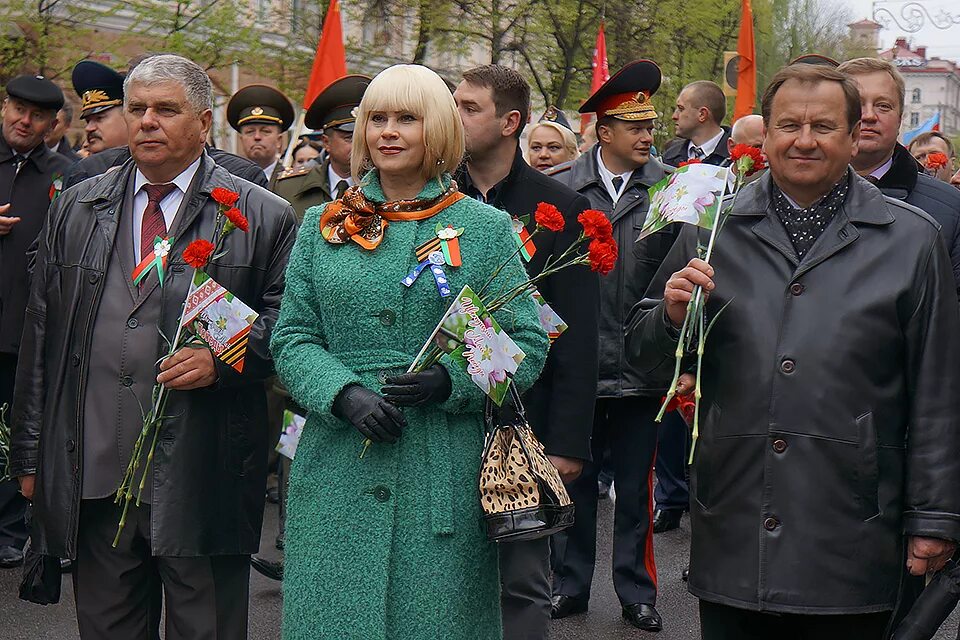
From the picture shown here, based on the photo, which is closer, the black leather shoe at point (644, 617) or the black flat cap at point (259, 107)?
the black leather shoe at point (644, 617)

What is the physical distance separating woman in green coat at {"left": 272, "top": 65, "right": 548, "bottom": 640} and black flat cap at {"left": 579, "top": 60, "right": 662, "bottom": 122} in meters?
3.41

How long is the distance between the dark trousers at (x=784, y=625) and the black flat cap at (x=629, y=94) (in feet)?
12.4

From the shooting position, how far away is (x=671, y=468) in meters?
9.34

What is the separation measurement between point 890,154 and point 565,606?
2831 millimetres

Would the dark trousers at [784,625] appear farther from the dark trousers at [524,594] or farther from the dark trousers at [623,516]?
the dark trousers at [623,516]

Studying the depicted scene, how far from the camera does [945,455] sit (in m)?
3.93

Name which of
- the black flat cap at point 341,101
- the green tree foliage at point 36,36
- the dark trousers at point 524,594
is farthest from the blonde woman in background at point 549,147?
the green tree foliage at point 36,36

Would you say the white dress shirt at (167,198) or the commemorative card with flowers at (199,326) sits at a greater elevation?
the white dress shirt at (167,198)

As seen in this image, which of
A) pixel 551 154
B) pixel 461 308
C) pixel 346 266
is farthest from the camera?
pixel 551 154

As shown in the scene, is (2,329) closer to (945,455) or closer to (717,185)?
(717,185)

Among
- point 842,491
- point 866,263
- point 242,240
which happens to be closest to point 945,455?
point 842,491

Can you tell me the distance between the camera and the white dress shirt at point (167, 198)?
490 cm

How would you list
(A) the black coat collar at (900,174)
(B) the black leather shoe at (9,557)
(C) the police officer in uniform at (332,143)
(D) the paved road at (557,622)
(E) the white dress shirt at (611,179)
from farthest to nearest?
(C) the police officer in uniform at (332,143) → (B) the black leather shoe at (9,557) → (E) the white dress shirt at (611,179) → (D) the paved road at (557,622) → (A) the black coat collar at (900,174)

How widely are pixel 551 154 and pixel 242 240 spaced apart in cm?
565
